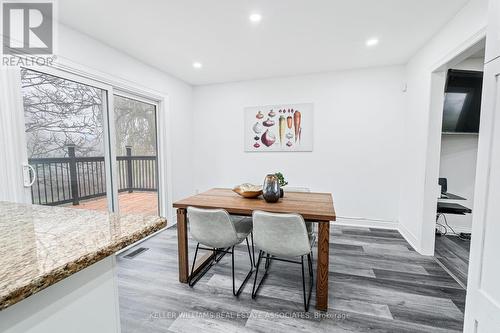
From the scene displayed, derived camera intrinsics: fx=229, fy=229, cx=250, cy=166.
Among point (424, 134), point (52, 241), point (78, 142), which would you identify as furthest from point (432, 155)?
point (78, 142)

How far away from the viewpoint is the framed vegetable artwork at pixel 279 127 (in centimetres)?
378

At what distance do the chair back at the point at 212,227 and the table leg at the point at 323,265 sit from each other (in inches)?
27.9

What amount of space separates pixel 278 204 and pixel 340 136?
2085mm

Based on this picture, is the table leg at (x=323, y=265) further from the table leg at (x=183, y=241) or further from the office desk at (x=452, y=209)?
the office desk at (x=452, y=209)

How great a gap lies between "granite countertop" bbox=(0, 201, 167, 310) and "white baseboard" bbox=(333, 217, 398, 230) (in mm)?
3465

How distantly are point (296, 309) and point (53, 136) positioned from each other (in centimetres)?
276

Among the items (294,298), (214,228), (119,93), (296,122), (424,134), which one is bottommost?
(294,298)

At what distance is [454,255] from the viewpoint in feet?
8.92

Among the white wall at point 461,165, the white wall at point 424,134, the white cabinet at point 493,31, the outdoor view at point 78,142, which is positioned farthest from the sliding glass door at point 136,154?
the white wall at point 461,165

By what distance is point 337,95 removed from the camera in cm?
363

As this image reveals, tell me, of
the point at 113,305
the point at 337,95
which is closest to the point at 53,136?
the point at 113,305

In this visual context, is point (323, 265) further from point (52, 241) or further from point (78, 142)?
point (78, 142)

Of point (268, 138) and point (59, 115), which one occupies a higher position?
point (59, 115)

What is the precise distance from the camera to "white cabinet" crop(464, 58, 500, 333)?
81 cm
